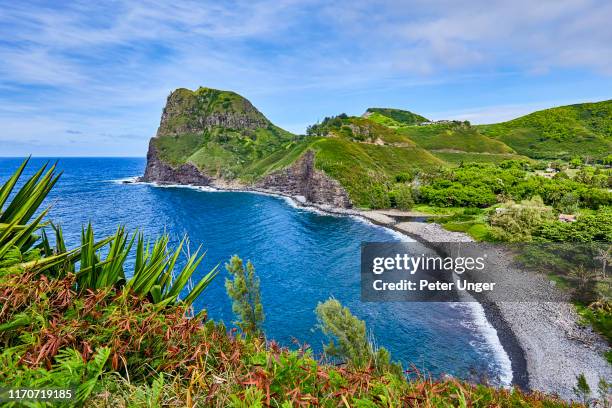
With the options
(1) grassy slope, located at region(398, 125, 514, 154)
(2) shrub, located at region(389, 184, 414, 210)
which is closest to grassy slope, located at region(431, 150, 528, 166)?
(1) grassy slope, located at region(398, 125, 514, 154)

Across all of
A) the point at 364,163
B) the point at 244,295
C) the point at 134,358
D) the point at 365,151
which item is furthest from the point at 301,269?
the point at 365,151

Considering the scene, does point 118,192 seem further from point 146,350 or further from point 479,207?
point 146,350

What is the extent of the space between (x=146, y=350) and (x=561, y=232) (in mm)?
58444

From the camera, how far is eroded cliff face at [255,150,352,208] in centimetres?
9650

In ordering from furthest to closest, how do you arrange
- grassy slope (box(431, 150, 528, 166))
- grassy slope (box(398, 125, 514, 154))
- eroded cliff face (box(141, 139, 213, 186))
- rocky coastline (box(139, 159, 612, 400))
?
grassy slope (box(398, 125, 514, 154)) → grassy slope (box(431, 150, 528, 166)) → eroded cliff face (box(141, 139, 213, 186)) → rocky coastline (box(139, 159, 612, 400))

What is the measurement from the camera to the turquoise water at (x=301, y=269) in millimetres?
29844

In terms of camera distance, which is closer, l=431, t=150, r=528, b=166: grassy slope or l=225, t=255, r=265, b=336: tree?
l=225, t=255, r=265, b=336: tree

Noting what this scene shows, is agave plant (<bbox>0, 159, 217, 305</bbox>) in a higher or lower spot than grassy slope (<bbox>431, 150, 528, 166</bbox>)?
lower

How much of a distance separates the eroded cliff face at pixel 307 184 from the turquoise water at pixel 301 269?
1011 cm

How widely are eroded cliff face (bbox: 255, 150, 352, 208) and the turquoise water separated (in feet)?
33.2

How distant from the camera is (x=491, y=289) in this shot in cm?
4191

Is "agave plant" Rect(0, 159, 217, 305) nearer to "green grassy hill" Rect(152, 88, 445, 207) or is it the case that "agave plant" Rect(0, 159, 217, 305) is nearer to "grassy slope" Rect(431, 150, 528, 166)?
"green grassy hill" Rect(152, 88, 445, 207)

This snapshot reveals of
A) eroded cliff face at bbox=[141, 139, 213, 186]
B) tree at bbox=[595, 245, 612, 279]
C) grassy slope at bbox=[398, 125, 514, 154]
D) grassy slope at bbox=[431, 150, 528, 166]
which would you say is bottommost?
tree at bbox=[595, 245, 612, 279]

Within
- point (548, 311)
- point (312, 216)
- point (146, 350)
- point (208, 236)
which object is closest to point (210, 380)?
point (146, 350)
